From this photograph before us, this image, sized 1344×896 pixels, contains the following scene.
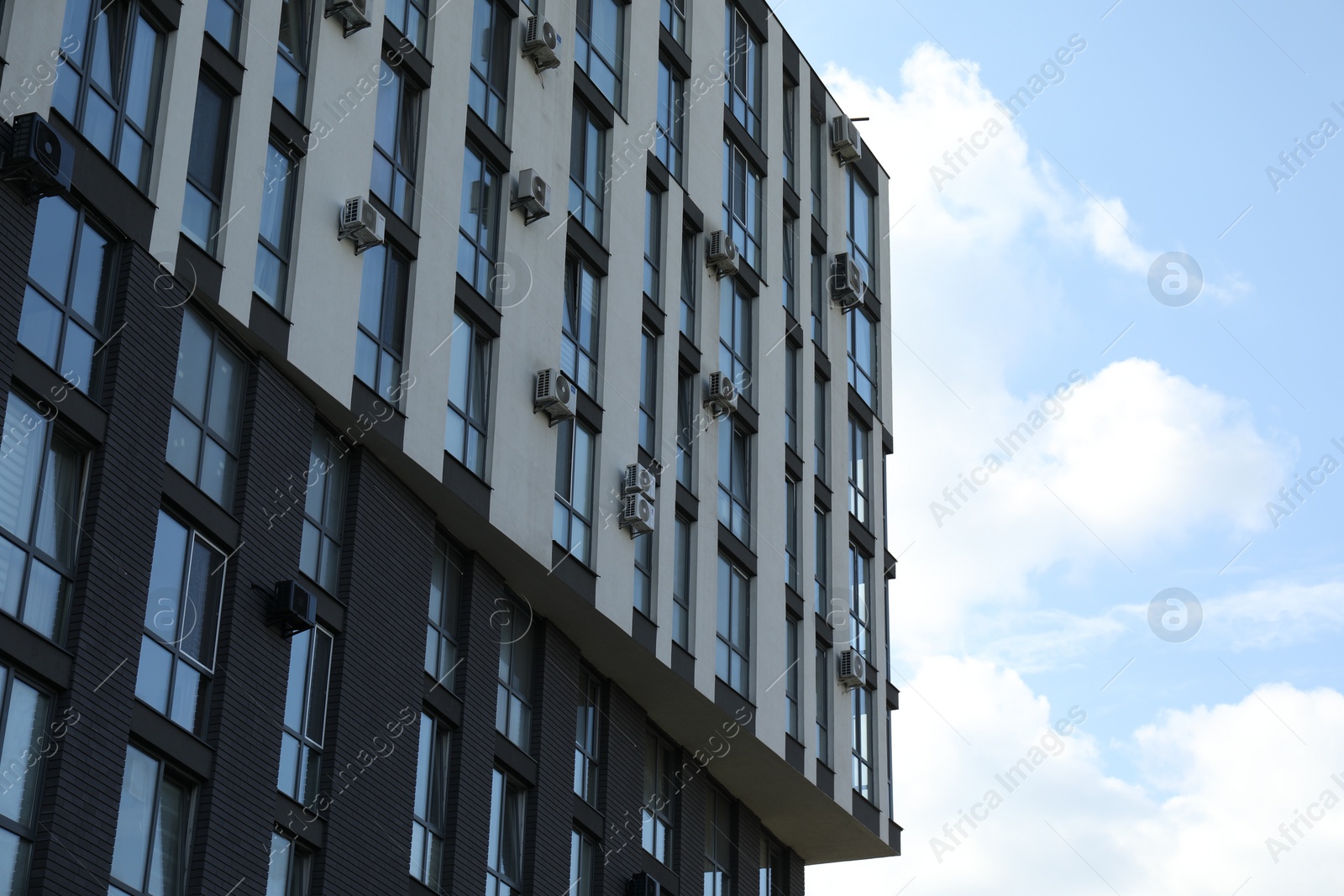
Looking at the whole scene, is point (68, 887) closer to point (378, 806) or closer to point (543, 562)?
point (378, 806)

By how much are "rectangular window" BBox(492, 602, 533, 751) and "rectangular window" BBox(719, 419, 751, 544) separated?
7.03m

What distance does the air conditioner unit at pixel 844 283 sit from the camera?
42.9 metres

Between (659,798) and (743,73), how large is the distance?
16.8m

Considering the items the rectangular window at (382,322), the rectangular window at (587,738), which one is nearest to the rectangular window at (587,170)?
the rectangular window at (382,322)

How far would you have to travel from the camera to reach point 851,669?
1558 inches

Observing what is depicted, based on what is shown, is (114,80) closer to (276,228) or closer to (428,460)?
(276,228)

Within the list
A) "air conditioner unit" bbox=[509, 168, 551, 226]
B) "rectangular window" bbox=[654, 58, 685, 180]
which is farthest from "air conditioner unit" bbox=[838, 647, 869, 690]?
"air conditioner unit" bbox=[509, 168, 551, 226]

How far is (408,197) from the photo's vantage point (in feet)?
94.0

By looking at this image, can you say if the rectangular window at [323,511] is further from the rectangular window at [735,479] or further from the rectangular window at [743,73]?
the rectangular window at [743,73]

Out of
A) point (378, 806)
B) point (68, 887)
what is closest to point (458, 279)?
point (378, 806)

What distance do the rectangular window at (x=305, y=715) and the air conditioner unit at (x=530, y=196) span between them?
29.8 ft

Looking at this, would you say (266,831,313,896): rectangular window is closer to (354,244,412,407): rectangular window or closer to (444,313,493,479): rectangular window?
(354,244,412,407): rectangular window

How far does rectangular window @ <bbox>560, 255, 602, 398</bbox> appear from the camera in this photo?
106 feet

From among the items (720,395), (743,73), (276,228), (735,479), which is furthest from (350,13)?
(743,73)
